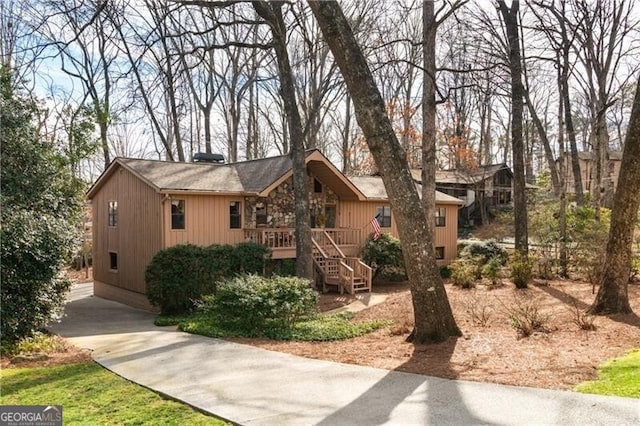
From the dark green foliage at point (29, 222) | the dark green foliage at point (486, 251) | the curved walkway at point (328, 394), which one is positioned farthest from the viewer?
the dark green foliage at point (486, 251)

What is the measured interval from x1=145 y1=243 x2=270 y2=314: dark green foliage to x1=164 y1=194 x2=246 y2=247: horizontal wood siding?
129cm

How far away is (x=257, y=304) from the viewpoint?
972 cm

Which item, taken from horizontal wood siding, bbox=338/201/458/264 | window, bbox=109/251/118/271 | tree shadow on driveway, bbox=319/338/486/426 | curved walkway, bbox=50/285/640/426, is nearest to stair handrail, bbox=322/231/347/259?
horizontal wood siding, bbox=338/201/458/264

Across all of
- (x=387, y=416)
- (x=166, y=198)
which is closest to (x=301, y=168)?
(x=166, y=198)

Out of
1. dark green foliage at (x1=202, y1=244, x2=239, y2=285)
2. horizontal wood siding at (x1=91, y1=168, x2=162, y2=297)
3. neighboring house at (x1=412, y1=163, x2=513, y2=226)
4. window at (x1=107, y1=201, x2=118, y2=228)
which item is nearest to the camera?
dark green foliage at (x1=202, y1=244, x2=239, y2=285)

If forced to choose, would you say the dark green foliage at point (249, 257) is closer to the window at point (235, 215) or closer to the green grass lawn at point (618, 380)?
the window at point (235, 215)

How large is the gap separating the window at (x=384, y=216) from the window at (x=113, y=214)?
11063 millimetres

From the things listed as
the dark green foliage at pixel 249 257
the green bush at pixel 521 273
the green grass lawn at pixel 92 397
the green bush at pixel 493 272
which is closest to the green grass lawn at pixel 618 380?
the green grass lawn at pixel 92 397

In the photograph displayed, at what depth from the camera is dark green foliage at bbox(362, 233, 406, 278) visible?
63.5 feet

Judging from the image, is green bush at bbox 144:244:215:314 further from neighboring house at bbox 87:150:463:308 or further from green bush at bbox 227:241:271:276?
neighboring house at bbox 87:150:463:308

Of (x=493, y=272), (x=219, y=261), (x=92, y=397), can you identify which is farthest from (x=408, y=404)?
(x=493, y=272)

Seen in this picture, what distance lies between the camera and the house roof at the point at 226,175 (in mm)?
16172

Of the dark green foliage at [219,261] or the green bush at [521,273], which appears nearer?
the green bush at [521,273]

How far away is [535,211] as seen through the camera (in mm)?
24062
